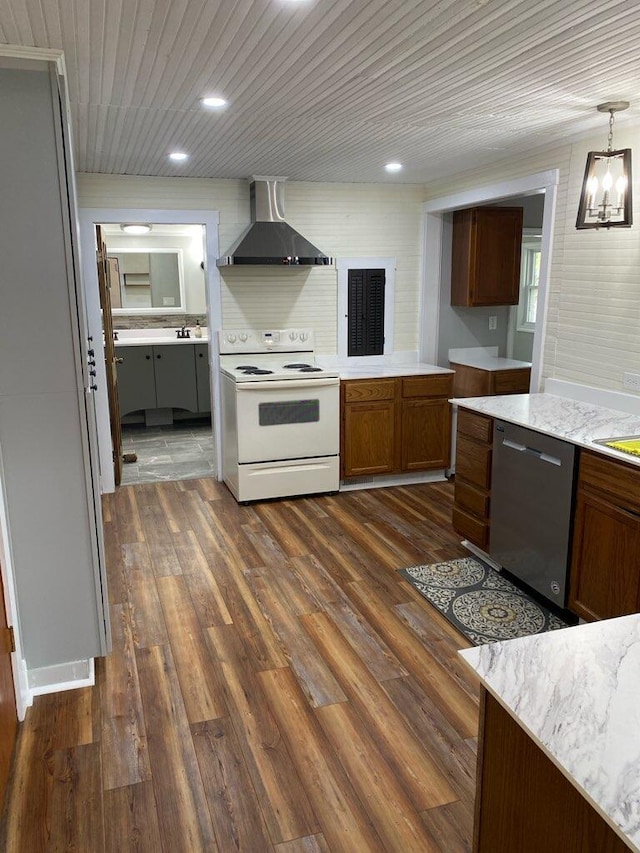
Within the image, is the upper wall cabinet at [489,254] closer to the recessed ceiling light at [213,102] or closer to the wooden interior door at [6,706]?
the recessed ceiling light at [213,102]

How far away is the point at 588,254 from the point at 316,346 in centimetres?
239

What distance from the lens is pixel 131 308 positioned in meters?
7.50

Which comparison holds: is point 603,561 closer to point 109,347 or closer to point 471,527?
point 471,527

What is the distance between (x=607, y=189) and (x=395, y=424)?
239 cm

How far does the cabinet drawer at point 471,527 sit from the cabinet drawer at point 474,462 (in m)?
0.22

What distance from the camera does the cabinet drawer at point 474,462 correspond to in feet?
11.7

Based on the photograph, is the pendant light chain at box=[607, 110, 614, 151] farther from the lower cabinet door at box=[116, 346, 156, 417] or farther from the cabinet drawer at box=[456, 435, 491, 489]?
the lower cabinet door at box=[116, 346, 156, 417]

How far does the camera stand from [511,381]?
514 centimetres


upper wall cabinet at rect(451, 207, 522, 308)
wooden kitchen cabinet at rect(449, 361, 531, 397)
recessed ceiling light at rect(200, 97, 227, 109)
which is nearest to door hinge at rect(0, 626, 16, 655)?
recessed ceiling light at rect(200, 97, 227, 109)

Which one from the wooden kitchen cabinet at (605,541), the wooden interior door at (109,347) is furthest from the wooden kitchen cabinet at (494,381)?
the wooden interior door at (109,347)

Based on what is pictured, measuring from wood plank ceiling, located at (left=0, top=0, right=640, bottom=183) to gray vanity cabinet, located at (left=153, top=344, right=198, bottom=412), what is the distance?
3216 mm

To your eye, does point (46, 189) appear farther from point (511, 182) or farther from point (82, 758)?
point (511, 182)

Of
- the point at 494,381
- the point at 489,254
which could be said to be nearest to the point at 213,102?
the point at 489,254

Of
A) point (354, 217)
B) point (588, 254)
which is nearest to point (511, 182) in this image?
point (588, 254)
